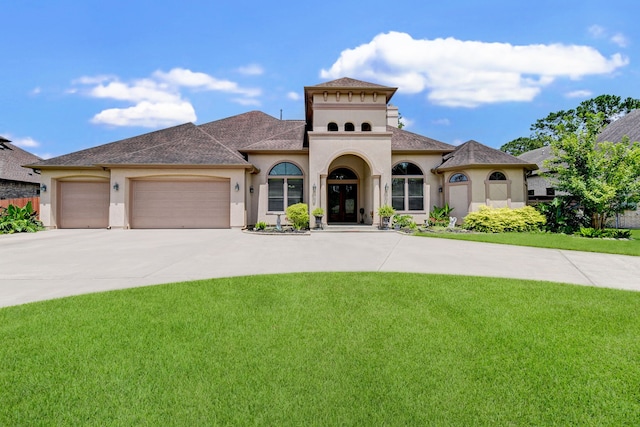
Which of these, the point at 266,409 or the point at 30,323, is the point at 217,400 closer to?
the point at 266,409

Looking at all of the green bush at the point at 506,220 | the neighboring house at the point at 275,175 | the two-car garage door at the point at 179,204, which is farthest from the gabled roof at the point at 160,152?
the green bush at the point at 506,220

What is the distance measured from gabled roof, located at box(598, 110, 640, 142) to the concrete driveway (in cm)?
1840

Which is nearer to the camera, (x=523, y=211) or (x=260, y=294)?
(x=260, y=294)

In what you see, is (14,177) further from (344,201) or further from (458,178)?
(458,178)

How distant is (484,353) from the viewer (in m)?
3.13

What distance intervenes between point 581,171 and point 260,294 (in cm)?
1657

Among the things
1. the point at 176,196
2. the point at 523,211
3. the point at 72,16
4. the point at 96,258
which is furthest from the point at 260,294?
the point at 523,211

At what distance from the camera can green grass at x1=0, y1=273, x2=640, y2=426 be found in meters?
2.32

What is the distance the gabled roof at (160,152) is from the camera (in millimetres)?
17562

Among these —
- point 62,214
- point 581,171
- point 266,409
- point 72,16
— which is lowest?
point 266,409

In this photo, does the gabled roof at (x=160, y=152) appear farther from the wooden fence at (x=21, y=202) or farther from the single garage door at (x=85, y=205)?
the wooden fence at (x=21, y=202)

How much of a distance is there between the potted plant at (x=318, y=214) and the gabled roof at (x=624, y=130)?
2051 centimetres

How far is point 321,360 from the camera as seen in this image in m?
2.98

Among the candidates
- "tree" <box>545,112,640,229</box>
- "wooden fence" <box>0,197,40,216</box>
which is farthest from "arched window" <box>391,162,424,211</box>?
"wooden fence" <box>0,197,40,216</box>
